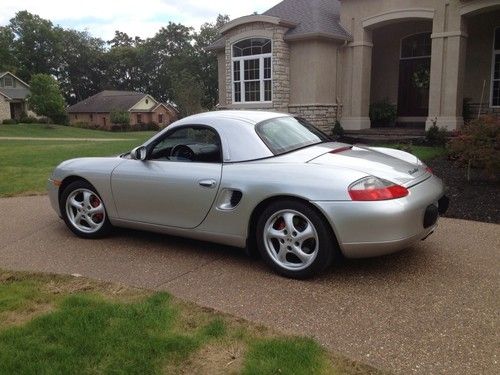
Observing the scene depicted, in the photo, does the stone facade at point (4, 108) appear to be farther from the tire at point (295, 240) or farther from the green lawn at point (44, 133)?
the tire at point (295, 240)

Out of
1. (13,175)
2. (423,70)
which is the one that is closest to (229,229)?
(13,175)

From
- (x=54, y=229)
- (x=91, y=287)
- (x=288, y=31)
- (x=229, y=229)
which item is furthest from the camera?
(x=288, y=31)

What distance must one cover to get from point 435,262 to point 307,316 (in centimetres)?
169

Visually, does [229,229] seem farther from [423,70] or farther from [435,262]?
[423,70]

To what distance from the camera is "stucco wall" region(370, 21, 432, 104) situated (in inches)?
706

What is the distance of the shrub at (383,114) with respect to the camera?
17.8 metres

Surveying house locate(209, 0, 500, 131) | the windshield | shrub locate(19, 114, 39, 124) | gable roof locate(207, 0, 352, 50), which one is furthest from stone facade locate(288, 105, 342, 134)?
shrub locate(19, 114, 39, 124)

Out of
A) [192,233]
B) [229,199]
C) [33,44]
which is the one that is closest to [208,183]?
[229,199]

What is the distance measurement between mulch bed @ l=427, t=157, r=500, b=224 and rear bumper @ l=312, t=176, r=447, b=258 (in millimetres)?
2715

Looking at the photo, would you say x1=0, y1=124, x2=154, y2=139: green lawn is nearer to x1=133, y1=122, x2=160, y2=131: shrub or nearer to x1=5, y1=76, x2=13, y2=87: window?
x1=133, y1=122, x2=160, y2=131: shrub

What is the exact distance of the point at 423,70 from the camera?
17.5 meters

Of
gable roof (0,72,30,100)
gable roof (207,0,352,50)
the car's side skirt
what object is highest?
gable roof (207,0,352,50)

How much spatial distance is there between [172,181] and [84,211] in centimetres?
143

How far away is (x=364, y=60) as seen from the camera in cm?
1684
